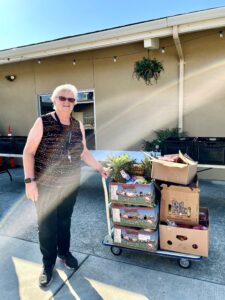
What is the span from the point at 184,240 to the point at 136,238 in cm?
43

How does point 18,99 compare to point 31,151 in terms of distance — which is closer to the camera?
point 31,151

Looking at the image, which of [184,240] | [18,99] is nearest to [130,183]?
[184,240]

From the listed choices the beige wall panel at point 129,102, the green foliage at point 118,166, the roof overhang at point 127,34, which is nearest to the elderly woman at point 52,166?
the green foliage at point 118,166

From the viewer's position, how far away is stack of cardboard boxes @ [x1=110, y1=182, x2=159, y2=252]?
242 cm

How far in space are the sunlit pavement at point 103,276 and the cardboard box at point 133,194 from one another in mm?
597

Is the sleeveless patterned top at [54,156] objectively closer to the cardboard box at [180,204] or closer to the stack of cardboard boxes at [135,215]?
the stack of cardboard boxes at [135,215]

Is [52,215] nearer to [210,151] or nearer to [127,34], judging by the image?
[210,151]

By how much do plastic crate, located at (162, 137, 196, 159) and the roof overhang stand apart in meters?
1.78

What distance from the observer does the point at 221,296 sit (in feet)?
6.82

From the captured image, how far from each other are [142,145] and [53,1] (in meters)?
5.09

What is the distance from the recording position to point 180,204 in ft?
8.19

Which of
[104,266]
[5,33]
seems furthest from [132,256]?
[5,33]

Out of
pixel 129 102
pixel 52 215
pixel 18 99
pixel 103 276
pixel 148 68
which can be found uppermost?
pixel 148 68

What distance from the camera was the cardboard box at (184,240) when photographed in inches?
93.5
